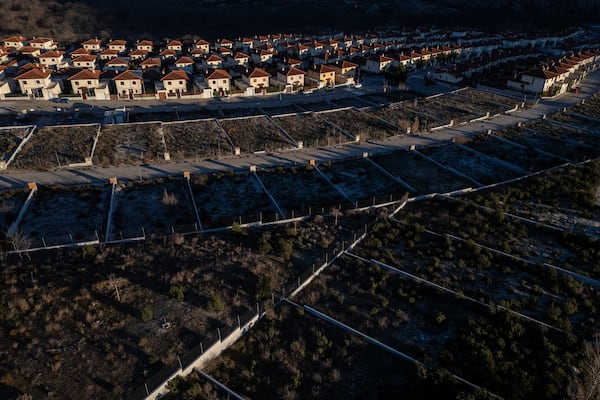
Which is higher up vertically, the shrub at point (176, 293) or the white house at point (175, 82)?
the white house at point (175, 82)

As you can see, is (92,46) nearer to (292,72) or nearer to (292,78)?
(292,72)

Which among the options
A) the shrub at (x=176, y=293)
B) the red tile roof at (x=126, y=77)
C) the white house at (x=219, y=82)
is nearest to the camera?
the shrub at (x=176, y=293)

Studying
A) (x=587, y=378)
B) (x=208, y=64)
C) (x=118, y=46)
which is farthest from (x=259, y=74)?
(x=587, y=378)

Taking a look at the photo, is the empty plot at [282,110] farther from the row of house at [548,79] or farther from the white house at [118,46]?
the white house at [118,46]

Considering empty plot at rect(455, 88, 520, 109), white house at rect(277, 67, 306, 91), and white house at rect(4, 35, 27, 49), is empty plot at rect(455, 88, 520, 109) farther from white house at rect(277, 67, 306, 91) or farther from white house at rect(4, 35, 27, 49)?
white house at rect(4, 35, 27, 49)

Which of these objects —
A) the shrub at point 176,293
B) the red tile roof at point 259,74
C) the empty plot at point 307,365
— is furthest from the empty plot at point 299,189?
the red tile roof at point 259,74

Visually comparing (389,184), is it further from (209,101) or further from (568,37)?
(568,37)

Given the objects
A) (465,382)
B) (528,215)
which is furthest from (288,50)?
(465,382)
